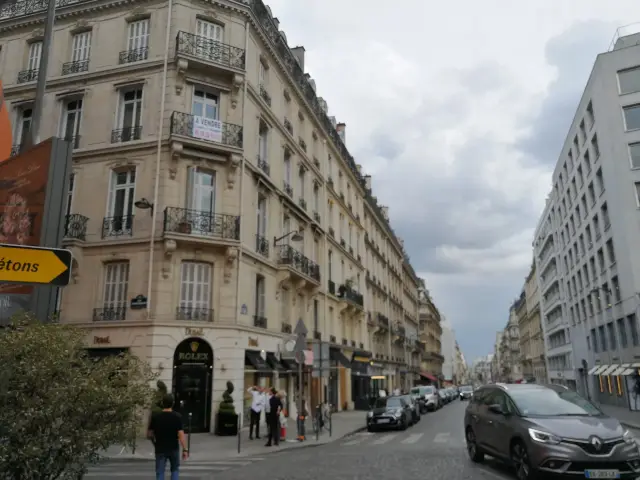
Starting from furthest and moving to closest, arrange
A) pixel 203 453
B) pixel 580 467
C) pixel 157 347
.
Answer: pixel 157 347 → pixel 203 453 → pixel 580 467

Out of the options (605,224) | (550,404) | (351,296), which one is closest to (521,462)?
(550,404)

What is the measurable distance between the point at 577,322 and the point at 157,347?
46.8m

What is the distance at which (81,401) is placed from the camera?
496 centimetres

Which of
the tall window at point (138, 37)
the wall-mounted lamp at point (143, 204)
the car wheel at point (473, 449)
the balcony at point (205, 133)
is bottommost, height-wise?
the car wheel at point (473, 449)

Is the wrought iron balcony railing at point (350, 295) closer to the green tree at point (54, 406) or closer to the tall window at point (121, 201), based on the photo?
the tall window at point (121, 201)

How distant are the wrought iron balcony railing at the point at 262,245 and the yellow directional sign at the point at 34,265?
55.8 ft

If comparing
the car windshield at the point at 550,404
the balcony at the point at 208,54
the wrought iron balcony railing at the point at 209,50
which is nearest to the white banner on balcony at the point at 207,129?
the balcony at the point at 208,54

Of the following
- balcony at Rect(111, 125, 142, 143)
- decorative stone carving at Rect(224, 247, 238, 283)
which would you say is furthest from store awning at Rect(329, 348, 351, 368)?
balcony at Rect(111, 125, 142, 143)

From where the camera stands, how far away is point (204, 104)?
20750mm

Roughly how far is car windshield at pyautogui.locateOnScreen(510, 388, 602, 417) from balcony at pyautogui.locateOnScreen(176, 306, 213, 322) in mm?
11851

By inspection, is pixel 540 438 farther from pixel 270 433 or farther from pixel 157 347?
pixel 157 347

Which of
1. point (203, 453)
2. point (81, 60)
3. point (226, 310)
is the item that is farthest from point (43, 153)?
point (81, 60)

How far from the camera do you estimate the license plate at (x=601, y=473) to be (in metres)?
7.57

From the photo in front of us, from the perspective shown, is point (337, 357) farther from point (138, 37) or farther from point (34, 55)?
point (34, 55)
